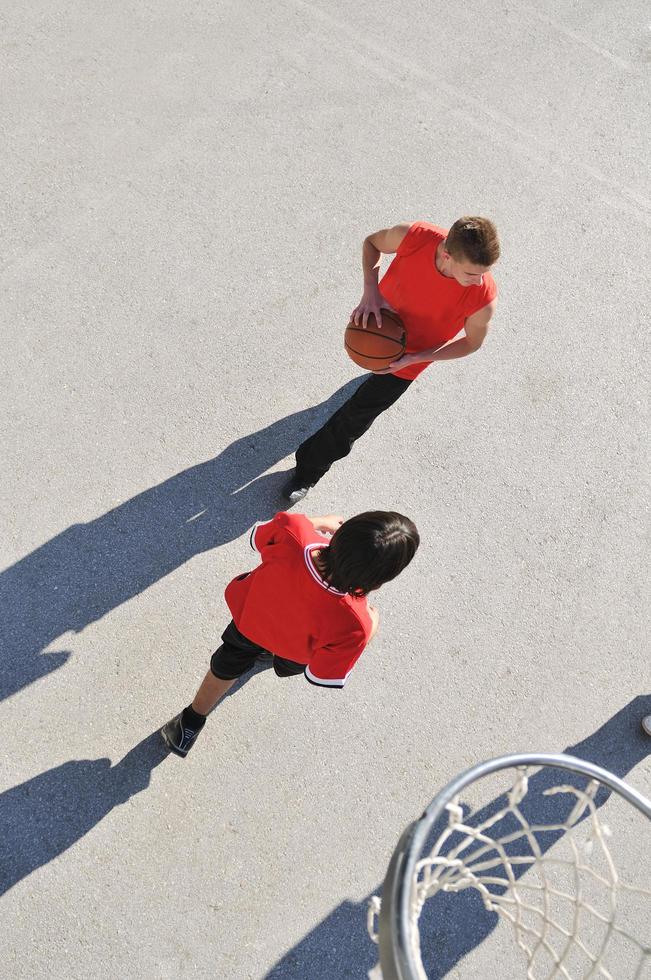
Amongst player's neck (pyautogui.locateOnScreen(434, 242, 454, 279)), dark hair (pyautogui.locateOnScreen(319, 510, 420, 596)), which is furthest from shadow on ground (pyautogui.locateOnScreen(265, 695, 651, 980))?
player's neck (pyautogui.locateOnScreen(434, 242, 454, 279))

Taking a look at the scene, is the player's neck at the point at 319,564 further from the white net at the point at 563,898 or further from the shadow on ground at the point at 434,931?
the shadow on ground at the point at 434,931

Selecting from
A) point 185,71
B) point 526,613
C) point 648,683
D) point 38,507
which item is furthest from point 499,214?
point 38,507

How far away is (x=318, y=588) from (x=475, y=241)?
1.54 m

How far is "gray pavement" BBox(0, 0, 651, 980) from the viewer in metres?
3.99

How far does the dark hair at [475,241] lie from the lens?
3545 millimetres

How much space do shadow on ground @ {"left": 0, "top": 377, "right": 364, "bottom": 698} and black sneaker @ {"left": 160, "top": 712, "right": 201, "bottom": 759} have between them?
25.0 inches

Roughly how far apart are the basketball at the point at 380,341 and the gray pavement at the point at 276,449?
1.06 m

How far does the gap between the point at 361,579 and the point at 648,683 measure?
2.58 meters

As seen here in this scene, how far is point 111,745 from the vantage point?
4137mm

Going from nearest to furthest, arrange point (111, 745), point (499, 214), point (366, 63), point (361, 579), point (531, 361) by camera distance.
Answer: point (361, 579), point (111, 745), point (531, 361), point (499, 214), point (366, 63)

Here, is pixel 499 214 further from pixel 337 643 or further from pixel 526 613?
pixel 337 643

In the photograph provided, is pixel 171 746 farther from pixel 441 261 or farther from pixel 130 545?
pixel 441 261

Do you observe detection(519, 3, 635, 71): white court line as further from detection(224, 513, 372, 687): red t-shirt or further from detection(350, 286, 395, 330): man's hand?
detection(224, 513, 372, 687): red t-shirt

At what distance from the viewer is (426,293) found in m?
3.97
